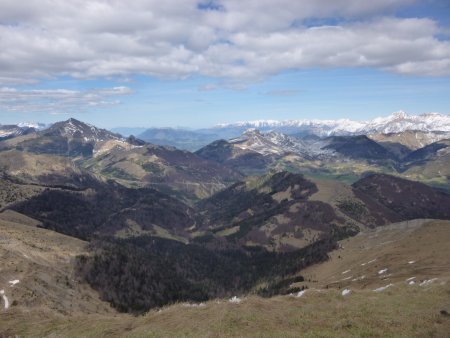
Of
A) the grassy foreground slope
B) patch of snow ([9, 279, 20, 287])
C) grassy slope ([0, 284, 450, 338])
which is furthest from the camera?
patch of snow ([9, 279, 20, 287])

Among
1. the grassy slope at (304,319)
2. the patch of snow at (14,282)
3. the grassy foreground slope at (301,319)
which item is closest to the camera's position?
the grassy slope at (304,319)

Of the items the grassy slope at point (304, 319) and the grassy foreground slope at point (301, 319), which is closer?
the grassy slope at point (304, 319)

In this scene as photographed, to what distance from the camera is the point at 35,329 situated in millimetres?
98125

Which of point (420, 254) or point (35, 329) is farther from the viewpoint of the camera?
point (420, 254)

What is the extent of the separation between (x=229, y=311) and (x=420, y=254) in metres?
147

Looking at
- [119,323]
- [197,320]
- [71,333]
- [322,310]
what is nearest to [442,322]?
[322,310]

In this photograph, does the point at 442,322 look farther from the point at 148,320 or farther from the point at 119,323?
the point at 119,323

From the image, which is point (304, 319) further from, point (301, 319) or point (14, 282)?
point (14, 282)

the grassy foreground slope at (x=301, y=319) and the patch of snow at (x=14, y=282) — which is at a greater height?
the grassy foreground slope at (x=301, y=319)

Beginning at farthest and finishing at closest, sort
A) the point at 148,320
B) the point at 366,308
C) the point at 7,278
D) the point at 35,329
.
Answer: the point at 7,278 → the point at 35,329 → the point at 148,320 → the point at 366,308

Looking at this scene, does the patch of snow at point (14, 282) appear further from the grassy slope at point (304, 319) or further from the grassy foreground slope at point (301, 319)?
the grassy slope at point (304, 319)

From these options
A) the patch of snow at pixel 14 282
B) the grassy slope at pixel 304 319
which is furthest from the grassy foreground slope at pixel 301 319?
the patch of snow at pixel 14 282

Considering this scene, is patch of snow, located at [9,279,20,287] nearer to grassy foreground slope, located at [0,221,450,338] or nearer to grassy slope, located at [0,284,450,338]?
grassy foreground slope, located at [0,221,450,338]

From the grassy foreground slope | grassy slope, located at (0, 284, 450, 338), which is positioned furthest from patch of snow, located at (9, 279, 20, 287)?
grassy slope, located at (0, 284, 450, 338)
